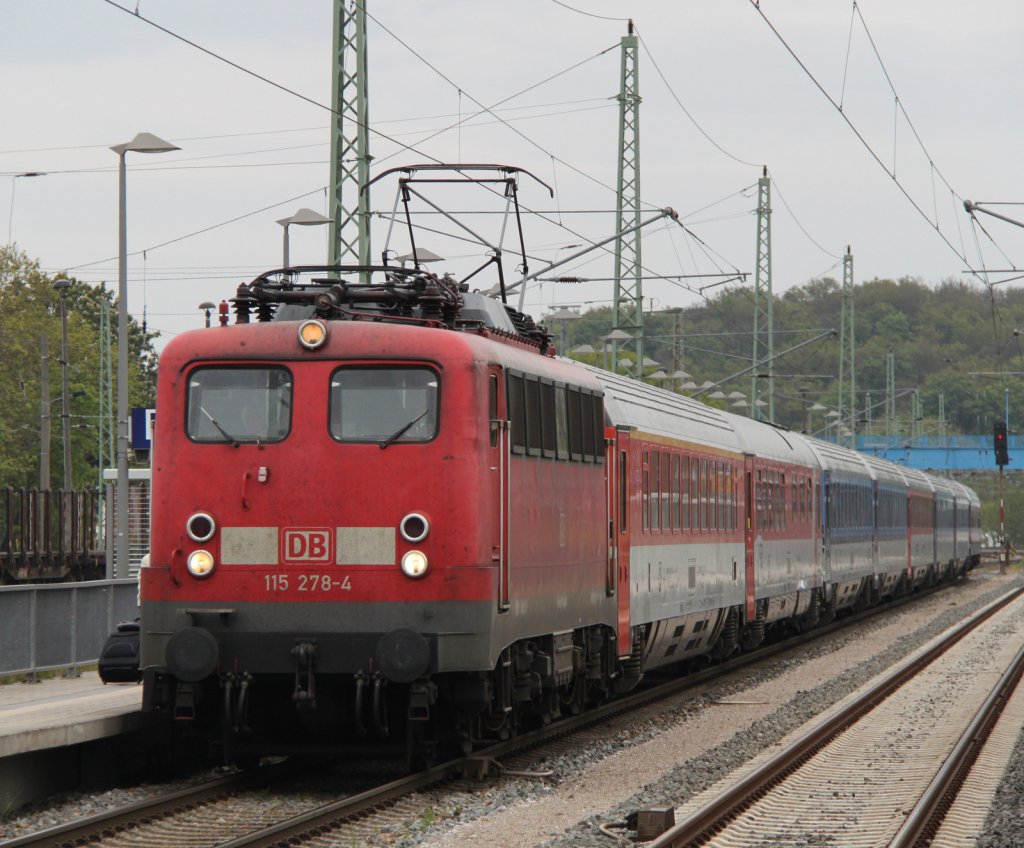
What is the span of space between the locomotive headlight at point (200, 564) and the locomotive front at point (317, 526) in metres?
0.01

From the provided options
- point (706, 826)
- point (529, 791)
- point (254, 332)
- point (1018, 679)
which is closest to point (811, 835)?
point (706, 826)

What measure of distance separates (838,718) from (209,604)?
7.53 metres

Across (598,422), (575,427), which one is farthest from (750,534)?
(575,427)

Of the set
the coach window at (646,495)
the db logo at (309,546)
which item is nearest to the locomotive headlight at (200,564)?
the db logo at (309,546)

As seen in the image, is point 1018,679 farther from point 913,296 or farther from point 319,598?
point 913,296

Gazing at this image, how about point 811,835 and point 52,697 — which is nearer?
point 811,835

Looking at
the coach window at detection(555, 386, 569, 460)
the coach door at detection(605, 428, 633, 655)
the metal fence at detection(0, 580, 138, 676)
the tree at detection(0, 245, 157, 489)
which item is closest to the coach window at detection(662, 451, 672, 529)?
the coach door at detection(605, 428, 633, 655)

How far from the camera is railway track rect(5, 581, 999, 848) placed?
35.1 feet

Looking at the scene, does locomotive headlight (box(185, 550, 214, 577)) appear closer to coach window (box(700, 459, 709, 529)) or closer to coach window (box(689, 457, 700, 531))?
coach window (box(689, 457, 700, 531))

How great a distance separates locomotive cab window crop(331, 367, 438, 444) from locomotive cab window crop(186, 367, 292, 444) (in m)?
0.38

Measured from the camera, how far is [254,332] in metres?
12.9

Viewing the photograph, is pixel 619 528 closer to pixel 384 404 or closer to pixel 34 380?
pixel 384 404

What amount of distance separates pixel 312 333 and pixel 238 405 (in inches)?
29.1

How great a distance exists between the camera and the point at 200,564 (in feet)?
41.1
